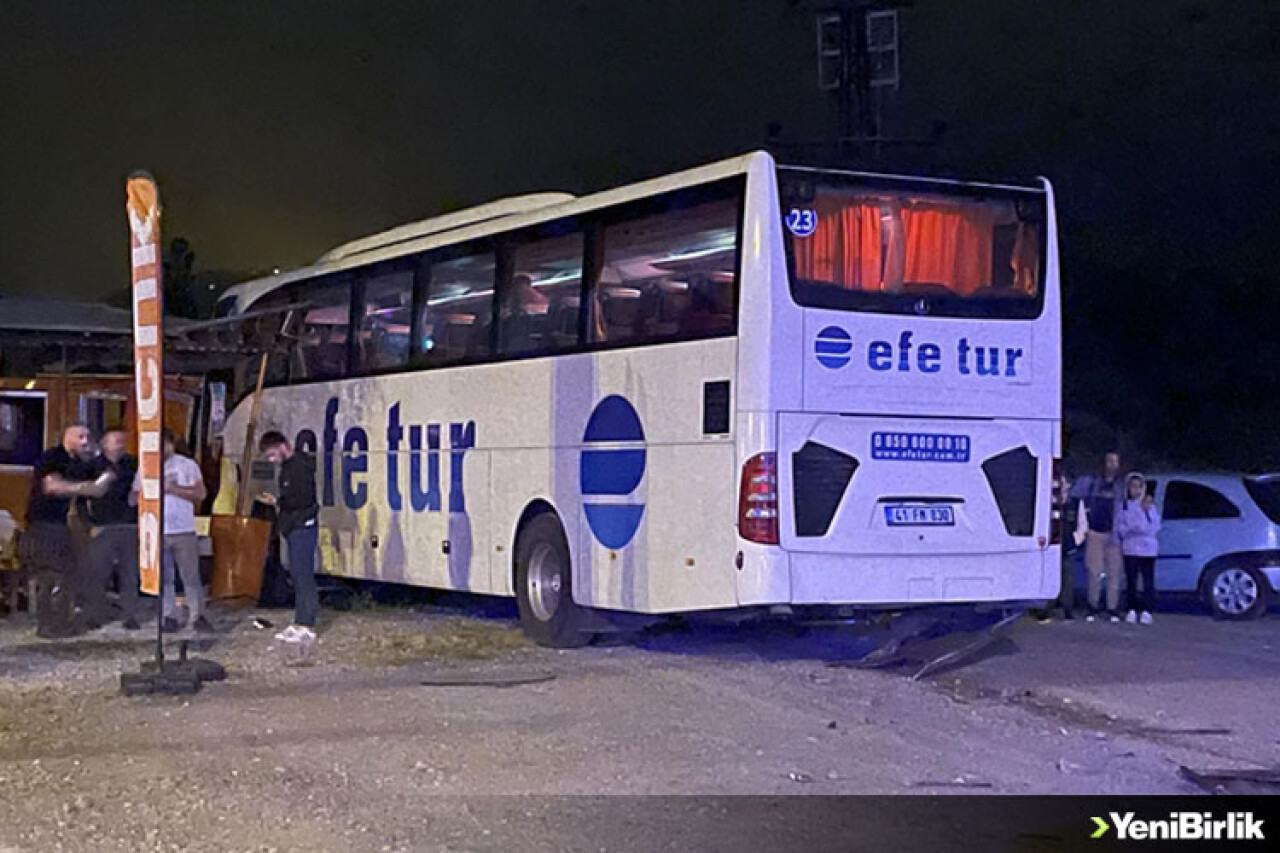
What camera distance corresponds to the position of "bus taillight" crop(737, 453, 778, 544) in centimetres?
1257

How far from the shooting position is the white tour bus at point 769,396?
12.6 meters

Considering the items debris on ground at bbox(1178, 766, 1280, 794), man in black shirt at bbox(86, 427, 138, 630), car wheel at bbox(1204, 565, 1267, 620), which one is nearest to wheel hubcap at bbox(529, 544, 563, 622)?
man in black shirt at bbox(86, 427, 138, 630)

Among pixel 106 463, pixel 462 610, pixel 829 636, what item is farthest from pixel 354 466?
pixel 829 636

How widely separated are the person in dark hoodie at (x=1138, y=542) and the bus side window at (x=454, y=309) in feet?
20.9

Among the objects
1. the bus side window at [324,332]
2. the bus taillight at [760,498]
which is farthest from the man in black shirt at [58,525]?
the bus taillight at [760,498]

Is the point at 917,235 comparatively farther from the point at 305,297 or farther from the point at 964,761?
the point at 305,297

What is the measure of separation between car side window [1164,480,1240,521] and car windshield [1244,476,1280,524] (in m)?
0.26

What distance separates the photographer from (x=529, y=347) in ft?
50.0

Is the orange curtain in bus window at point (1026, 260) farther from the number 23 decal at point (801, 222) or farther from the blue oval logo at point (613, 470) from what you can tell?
the blue oval logo at point (613, 470)

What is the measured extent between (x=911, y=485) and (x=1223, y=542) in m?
6.57

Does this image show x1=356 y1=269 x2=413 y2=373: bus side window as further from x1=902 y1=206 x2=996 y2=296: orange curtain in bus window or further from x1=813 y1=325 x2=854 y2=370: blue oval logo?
x1=902 y1=206 x2=996 y2=296: orange curtain in bus window

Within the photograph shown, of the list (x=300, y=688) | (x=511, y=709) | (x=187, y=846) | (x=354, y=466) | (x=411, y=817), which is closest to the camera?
(x=187, y=846)

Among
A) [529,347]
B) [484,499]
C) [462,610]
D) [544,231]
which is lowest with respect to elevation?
[462,610]

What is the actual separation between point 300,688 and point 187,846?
4625 mm
